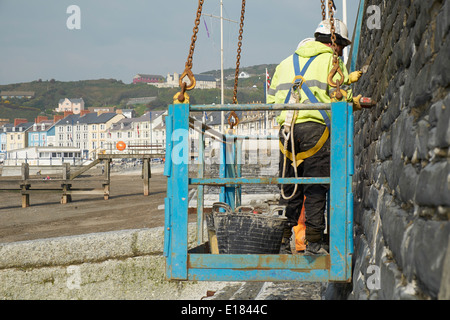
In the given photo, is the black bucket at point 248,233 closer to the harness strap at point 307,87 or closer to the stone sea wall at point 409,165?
the stone sea wall at point 409,165

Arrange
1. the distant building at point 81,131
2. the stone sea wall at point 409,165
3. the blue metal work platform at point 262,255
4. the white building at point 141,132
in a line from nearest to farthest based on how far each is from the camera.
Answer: the stone sea wall at point 409,165 → the blue metal work platform at point 262,255 → the white building at point 141,132 → the distant building at point 81,131

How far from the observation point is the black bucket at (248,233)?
3795 millimetres

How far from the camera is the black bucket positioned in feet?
12.5

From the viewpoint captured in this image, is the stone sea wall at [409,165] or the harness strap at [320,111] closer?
the stone sea wall at [409,165]

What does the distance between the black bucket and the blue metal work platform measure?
293 mm

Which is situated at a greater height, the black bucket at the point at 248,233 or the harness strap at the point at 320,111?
the harness strap at the point at 320,111

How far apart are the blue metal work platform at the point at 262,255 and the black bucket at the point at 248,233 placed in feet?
0.96

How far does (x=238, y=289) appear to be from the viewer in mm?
5844

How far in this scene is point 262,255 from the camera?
137 inches

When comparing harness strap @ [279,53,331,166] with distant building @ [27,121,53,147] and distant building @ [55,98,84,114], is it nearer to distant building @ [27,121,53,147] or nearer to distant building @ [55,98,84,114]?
distant building @ [27,121,53,147]

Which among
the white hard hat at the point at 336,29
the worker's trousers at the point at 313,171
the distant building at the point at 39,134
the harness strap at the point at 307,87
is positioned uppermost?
the distant building at the point at 39,134

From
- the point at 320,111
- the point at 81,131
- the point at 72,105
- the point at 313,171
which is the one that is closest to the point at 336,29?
the point at 320,111

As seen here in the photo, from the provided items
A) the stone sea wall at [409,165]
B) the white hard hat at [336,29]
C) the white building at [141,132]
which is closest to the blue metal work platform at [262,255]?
the stone sea wall at [409,165]
